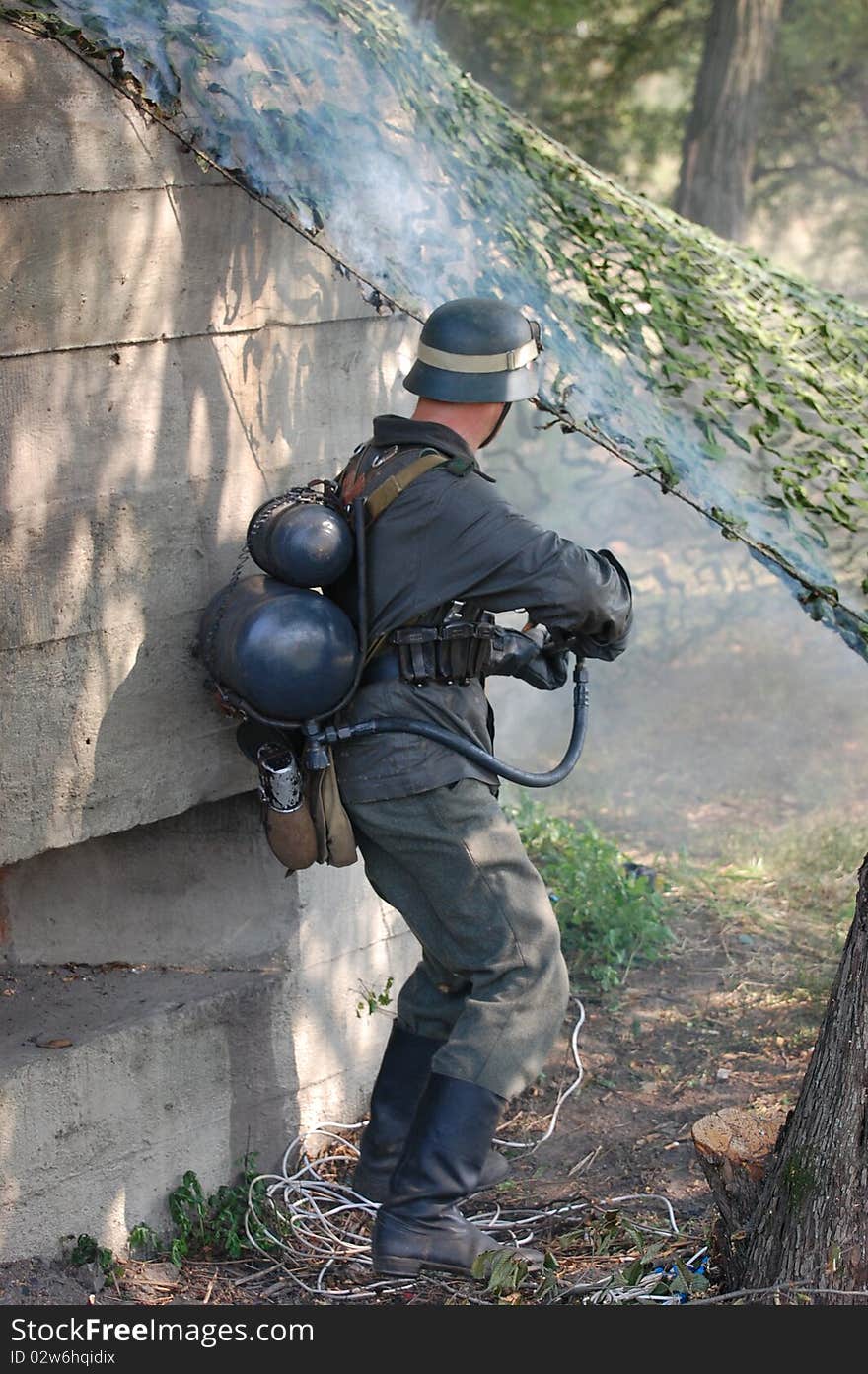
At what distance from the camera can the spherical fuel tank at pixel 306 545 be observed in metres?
3.40

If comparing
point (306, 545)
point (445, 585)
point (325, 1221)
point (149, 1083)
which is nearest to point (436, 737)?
point (445, 585)

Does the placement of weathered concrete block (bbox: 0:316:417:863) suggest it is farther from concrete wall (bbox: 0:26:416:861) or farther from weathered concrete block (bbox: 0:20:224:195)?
weathered concrete block (bbox: 0:20:224:195)

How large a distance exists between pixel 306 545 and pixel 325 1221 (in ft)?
6.08

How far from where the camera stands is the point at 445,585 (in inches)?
136

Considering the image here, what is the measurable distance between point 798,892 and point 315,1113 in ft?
8.84

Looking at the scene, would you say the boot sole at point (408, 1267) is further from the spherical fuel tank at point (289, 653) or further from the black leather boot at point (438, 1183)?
the spherical fuel tank at point (289, 653)

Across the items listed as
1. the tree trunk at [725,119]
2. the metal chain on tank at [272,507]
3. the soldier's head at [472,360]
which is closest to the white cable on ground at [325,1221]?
the metal chain on tank at [272,507]

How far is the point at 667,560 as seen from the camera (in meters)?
10.8

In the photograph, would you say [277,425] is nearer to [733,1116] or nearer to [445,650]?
[445,650]

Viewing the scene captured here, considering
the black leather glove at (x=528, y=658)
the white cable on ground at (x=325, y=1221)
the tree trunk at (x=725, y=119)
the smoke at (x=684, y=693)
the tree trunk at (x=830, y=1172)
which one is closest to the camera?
the tree trunk at (x=830, y=1172)

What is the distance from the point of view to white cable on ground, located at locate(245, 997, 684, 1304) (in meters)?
3.81

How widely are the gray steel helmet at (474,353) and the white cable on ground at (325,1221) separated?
212 cm

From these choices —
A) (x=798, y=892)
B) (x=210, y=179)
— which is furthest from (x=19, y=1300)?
(x=798, y=892)

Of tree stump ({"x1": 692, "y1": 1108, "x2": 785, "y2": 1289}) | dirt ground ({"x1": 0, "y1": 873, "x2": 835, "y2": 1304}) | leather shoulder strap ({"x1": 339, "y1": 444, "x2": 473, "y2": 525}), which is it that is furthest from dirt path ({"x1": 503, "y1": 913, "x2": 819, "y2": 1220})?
leather shoulder strap ({"x1": 339, "y1": 444, "x2": 473, "y2": 525})
